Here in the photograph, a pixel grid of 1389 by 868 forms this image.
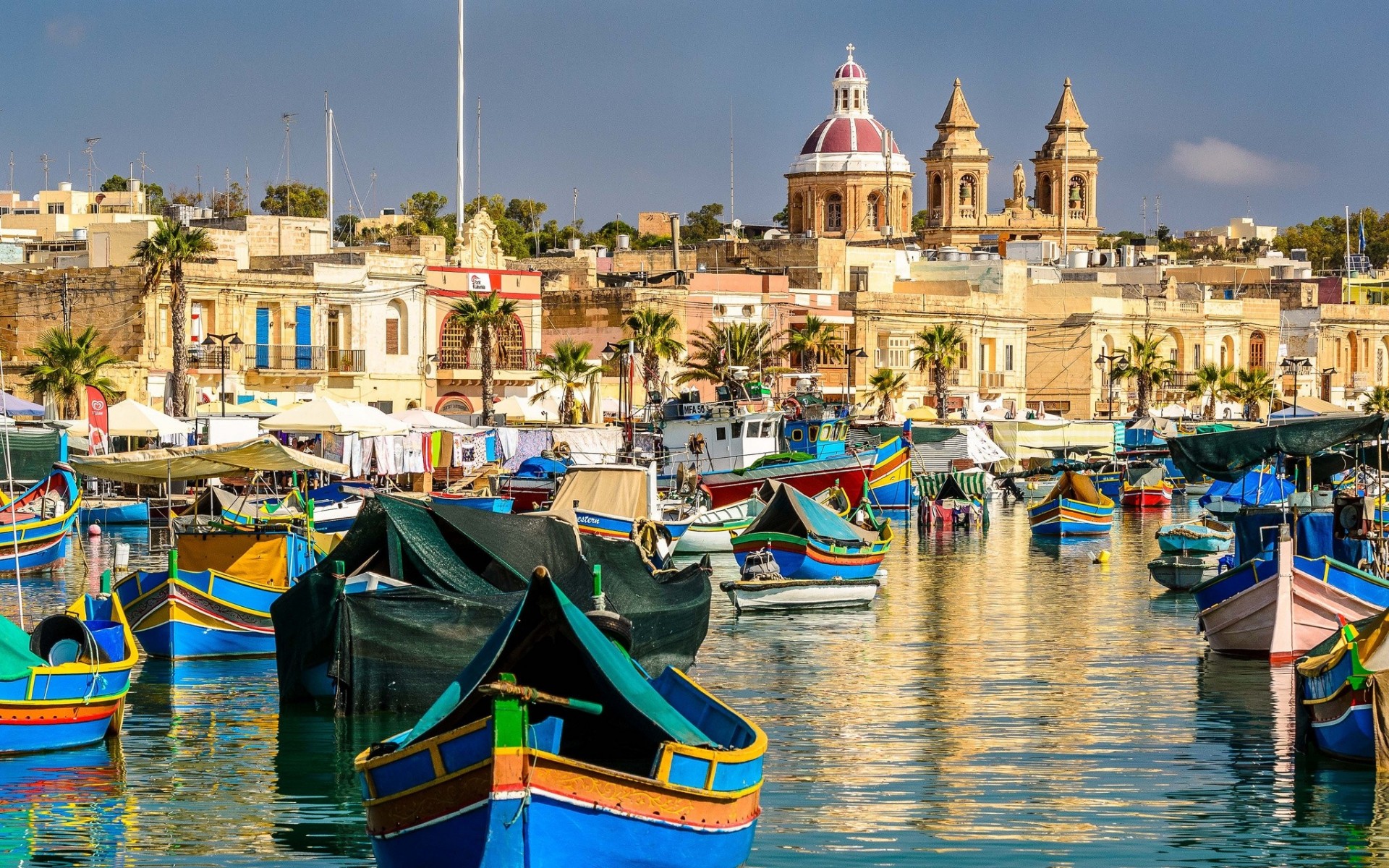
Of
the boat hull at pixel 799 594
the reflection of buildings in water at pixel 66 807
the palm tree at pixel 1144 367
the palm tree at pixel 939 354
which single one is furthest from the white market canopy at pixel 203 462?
the palm tree at pixel 1144 367

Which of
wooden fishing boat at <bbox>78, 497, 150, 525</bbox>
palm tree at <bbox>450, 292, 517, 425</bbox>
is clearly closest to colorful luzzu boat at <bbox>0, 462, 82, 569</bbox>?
wooden fishing boat at <bbox>78, 497, 150, 525</bbox>

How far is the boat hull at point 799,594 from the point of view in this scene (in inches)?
1355

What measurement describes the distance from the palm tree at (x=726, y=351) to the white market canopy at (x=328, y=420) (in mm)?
21797

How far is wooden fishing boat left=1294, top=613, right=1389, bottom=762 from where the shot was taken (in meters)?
19.1

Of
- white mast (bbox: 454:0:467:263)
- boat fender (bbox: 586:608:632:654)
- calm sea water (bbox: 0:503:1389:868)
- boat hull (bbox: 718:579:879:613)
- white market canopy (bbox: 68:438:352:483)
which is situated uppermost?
white mast (bbox: 454:0:467:263)

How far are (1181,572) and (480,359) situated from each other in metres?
34.7

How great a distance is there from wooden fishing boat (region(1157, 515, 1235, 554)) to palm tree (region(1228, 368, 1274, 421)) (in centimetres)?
4991

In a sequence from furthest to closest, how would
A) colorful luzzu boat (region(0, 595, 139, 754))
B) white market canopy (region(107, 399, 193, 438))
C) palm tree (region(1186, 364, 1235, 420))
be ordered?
palm tree (region(1186, 364, 1235, 420)) → white market canopy (region(107, 399, 193, 438)) → colorful luzzu boat (region(0, 595, 139, 754))

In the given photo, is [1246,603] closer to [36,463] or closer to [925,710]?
[925,710]

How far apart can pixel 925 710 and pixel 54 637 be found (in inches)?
380

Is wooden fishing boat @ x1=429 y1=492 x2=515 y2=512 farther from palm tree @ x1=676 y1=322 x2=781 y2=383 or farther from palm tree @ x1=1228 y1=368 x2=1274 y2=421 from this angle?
palm tree @ x1=1228 y1=368 x2=1274 y2=421

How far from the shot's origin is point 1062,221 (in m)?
135

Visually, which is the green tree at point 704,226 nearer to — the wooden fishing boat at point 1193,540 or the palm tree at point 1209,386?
the palm tree at point 1209,386

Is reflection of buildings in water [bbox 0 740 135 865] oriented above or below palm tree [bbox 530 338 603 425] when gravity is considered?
below
